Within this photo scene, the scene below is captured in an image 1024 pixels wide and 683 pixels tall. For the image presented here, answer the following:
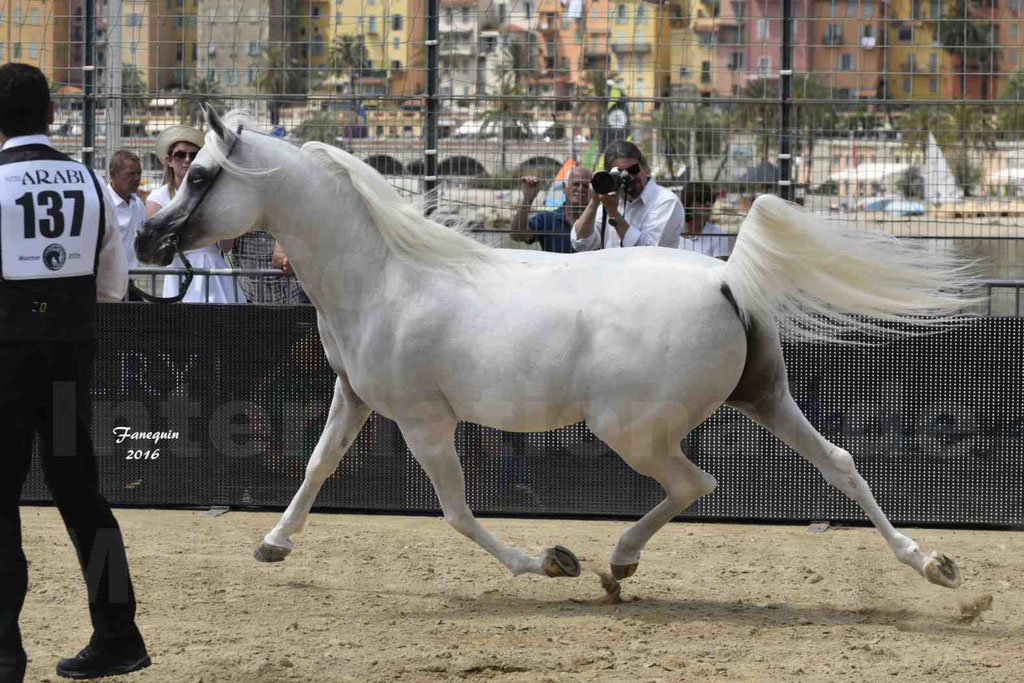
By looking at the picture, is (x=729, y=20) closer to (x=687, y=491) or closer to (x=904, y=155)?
(x=904, y=155)

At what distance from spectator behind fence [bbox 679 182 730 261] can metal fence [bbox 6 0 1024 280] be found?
93 mm

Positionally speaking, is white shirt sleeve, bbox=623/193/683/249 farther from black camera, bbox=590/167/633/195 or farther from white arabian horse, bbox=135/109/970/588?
white arabian horse, bbox=135/109/970/588

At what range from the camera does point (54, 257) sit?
405 centimetres

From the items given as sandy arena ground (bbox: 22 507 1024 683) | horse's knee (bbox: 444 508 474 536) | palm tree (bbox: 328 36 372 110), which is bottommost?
sandy arena ground (bbox: 22 507 1024 683)

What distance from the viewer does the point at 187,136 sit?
311 inches

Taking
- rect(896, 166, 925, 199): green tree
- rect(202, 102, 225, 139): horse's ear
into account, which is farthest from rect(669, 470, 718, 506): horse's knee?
rect(896, 166, 925, 199): green tree

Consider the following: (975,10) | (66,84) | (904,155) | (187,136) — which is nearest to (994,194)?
(904,155)

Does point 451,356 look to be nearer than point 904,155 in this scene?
Yes

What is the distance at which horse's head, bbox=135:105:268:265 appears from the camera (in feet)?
16.9

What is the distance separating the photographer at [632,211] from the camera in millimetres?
6789

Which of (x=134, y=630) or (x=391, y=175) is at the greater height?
(x=391, y=175)

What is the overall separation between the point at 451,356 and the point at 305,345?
2.17 m

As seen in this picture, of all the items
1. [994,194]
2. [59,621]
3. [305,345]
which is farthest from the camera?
[994,194]

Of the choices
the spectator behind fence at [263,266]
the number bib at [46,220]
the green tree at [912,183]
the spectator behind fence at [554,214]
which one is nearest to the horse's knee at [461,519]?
the number bib at [46,220]
